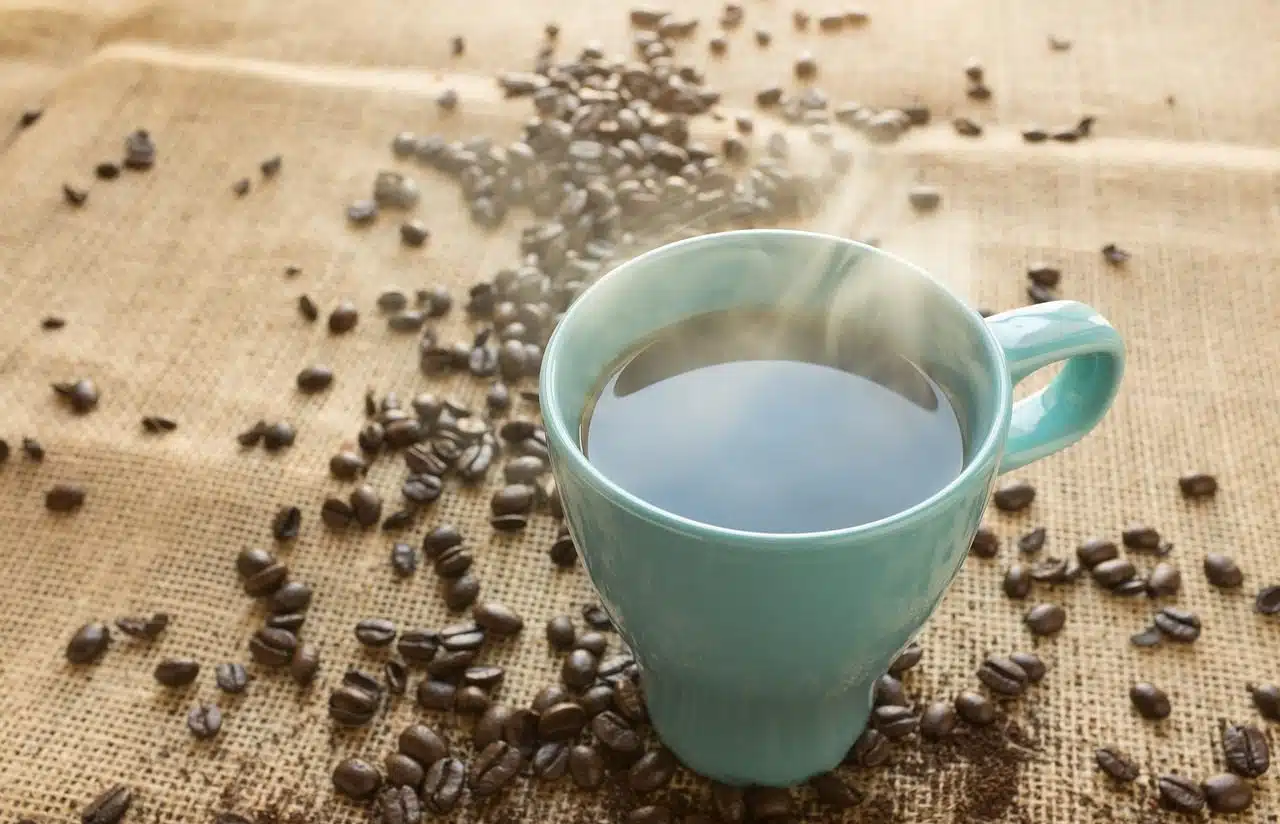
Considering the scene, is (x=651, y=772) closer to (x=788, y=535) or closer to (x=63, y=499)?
(x=788, y=535)

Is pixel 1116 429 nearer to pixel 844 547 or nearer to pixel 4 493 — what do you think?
pixel 844 547

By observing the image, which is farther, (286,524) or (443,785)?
(286,524)

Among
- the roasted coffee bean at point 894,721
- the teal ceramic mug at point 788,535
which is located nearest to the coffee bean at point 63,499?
the teal ceramic mug at point 788,535

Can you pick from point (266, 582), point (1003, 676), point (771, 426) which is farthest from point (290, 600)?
point (1003, 676)

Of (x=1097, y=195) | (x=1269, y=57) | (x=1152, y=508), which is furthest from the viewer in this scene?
(x=1269, y=57)

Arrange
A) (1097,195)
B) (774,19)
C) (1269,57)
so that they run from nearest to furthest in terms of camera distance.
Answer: (1097,195)
(1269,57)
(774,19)

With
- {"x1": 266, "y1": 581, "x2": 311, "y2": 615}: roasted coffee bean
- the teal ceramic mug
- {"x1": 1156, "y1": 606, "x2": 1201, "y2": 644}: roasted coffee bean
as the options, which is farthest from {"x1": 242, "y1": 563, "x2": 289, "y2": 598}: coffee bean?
{"x1": 1156, "y1": 606, "x2": 1201, "y2": 644}: roasted coffee bean

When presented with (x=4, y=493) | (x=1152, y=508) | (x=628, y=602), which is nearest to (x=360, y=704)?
(x=628, y=602)
